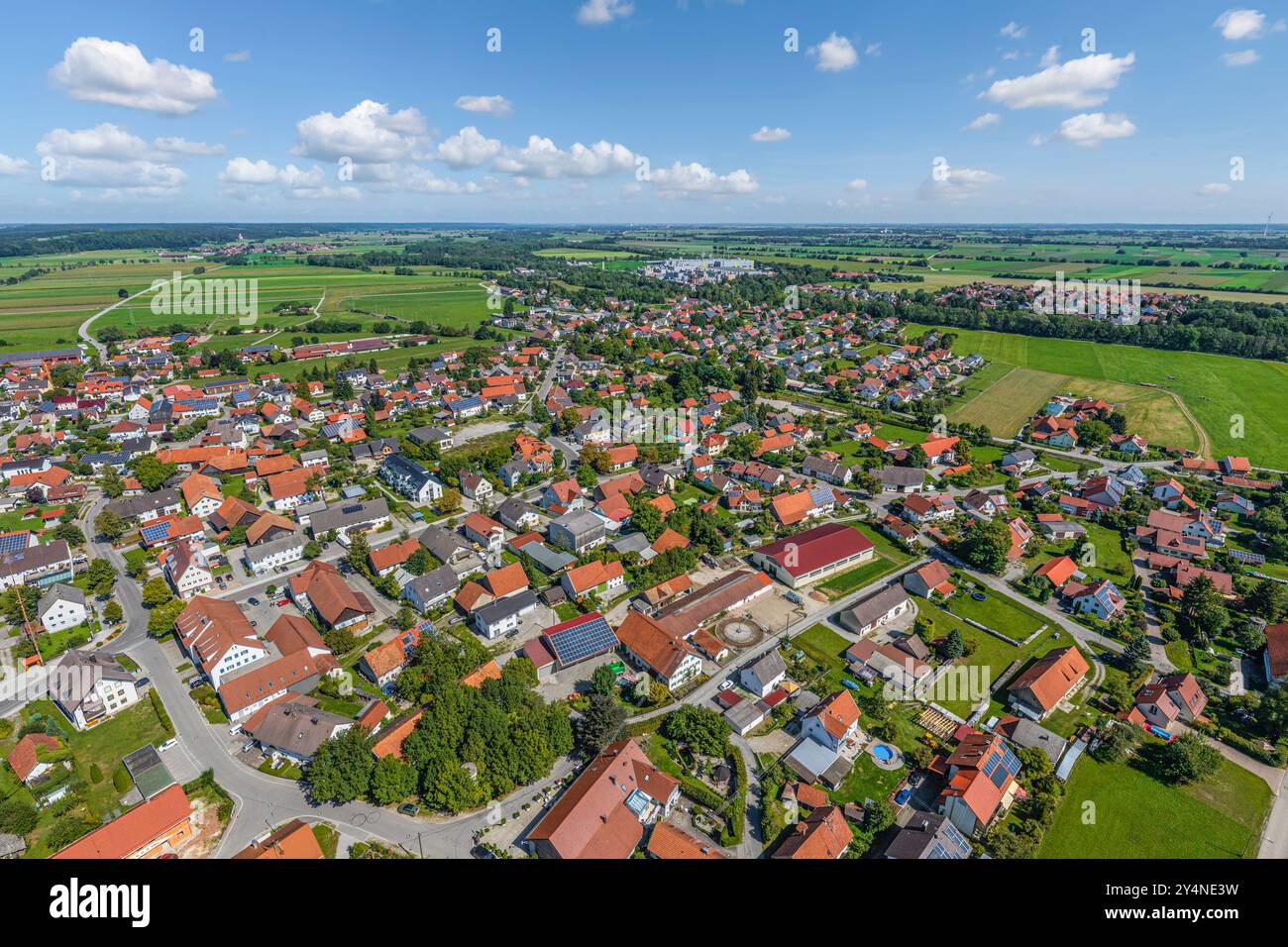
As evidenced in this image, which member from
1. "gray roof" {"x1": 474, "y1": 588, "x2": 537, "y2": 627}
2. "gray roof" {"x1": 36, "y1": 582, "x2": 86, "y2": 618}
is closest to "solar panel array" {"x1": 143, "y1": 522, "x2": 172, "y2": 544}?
"gray roof" {"x1": 36, "y1": 582, "x2": 86, "y2": 618}

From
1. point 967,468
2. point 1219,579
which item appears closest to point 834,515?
point 967,468

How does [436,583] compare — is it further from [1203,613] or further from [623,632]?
[1203,613]

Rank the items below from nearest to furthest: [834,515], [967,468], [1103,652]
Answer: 1. [1103,652]
2. [834,515]
3. [967,468]

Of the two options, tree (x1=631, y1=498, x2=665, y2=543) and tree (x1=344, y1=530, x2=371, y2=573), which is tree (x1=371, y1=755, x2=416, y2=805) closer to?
tree (x1=344, y1=530, x2=371, y2=573)

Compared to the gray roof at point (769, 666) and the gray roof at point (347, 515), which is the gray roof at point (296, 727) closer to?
the gray roof at point (347, 515)

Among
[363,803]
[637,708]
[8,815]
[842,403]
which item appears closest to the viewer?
[8,815]
